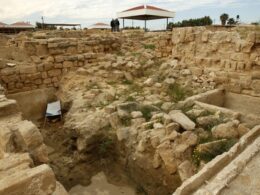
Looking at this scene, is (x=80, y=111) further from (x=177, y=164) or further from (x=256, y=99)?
(x=256, y=99)

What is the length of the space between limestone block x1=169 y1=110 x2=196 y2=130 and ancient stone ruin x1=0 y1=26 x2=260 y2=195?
18 mm

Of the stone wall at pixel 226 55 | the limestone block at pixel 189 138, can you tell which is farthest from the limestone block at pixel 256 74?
the limestone block at pixel 189 138

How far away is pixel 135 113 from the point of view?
4422 millimetres

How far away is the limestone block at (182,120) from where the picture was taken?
365 centimetres

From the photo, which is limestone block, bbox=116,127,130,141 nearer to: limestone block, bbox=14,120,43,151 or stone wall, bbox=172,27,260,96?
limestone block, bbox=14,120,43,151

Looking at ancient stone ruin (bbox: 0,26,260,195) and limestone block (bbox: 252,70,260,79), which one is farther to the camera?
limestone block (bbox: 252,70,260,79)

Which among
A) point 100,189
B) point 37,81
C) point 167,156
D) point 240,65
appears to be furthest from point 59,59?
point 240,65

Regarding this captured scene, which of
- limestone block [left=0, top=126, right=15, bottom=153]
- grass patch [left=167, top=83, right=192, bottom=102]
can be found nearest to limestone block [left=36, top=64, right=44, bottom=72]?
grass patch [left=167, top=83, right=192, bottom=102]

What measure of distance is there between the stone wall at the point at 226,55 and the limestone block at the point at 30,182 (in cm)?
473

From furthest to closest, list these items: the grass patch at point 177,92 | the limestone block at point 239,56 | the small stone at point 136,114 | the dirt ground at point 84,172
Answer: the grass patch at point 177,92 → the limestone block at point 239,56 → the small stone at point 136,114 → the dirt ground at point 84,172

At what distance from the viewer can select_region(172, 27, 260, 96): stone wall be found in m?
4.95

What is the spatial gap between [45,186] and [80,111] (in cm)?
307

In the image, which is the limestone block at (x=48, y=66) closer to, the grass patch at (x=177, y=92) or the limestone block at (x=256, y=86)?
the grass patch at (x=177, y=92)

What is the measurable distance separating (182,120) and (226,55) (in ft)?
8.89
